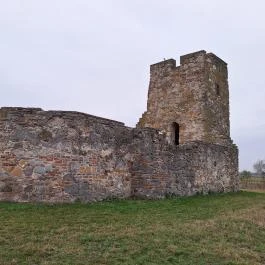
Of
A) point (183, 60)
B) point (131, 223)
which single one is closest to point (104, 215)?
point (131, 223)

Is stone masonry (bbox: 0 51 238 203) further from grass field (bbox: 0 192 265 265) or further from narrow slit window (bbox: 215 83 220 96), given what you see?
narrow slit window (bbox: 215 83 220 96)

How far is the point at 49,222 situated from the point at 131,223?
1640 millimetres

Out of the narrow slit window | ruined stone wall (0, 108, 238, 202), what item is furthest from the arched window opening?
ruined stone wall (0, 108, 238, 202)

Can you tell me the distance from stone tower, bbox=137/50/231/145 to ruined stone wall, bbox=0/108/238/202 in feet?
17.1

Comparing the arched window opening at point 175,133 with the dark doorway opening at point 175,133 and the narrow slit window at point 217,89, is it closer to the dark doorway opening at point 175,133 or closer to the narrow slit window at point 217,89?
the dark doorway opening at point 175,133

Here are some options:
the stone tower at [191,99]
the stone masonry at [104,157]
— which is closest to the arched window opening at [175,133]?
the stone tower at [191,99]

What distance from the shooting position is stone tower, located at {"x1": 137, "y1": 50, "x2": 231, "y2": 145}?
17.2 meters

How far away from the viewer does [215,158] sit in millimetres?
15812

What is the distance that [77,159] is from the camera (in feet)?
31.7

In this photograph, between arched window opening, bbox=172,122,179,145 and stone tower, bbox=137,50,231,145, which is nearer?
stone tower, bbox=137,50,231,145

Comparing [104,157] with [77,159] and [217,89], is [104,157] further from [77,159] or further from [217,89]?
[217,89]

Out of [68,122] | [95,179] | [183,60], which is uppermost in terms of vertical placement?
[183,60]

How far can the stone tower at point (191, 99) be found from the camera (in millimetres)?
17188

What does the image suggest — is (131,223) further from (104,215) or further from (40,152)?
(40,152)
